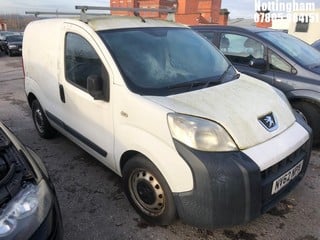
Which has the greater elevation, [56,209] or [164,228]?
[56,209]

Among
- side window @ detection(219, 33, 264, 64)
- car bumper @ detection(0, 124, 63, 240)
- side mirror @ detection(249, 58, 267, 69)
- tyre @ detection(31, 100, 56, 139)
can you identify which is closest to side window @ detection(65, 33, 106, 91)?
car bumper @ detection(0, 124, 63, 240)

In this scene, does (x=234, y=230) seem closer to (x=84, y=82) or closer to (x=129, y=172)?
(x=129, y=172)

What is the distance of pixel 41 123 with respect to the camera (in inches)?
186

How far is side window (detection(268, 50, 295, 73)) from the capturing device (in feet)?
14.4

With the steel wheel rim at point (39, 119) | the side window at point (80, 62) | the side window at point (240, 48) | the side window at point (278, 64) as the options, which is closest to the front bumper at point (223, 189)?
the side window at point (80, 62)

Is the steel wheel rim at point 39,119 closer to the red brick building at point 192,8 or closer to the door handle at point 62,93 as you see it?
the door handle at point 62,93

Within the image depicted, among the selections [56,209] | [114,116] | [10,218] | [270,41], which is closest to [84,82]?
[114,116]

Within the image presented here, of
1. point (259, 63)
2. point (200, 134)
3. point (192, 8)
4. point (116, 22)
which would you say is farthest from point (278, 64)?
point (192, 8)

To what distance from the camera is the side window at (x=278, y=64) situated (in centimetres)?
440

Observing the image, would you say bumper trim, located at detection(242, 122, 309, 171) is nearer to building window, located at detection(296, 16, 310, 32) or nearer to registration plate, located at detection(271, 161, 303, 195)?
registration plate, located at detection(271, 161, 303, 195)

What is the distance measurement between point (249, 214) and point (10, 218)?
1552mm

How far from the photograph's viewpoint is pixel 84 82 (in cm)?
327

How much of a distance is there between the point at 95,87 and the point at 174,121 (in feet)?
2.92

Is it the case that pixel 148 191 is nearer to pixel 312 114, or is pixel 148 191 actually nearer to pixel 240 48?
pixel 312 114
